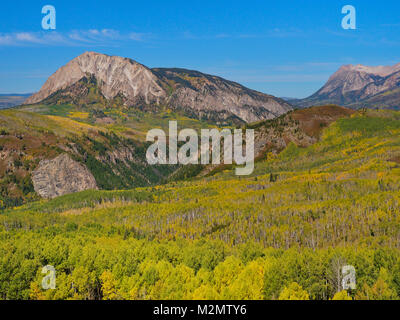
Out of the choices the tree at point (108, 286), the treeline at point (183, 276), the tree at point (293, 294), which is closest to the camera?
the tree at point (293, 294)

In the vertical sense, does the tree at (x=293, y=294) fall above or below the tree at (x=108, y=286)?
above

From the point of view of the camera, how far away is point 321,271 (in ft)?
248

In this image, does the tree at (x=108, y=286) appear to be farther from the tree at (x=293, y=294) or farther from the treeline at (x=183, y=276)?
the tree at (x=293, y=294)

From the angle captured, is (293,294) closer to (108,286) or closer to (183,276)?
(183,276)

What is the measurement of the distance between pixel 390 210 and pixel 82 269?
169 m

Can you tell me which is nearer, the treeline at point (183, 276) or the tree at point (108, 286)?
the treeline at point (183, 276)

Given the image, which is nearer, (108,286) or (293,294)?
(293,294)

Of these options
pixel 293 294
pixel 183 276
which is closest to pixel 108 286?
pixel 183 276

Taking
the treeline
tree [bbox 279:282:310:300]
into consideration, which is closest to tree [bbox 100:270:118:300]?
the treeline

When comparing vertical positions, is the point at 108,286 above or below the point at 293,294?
below

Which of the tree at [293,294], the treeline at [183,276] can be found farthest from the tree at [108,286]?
the tree at [293,294]

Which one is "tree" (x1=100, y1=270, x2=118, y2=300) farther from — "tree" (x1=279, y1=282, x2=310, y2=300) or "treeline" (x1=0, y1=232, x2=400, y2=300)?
"tree" (x1=279, y1=282, x2=310, y2=300)

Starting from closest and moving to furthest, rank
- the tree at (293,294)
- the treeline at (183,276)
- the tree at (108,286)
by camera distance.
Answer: the tree at (293,294) < the treeline at (183,276) < the tree at (108,286)

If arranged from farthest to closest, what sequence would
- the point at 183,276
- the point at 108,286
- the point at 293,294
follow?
the point at 108,286, the point at 183,276, the point at 293,294
